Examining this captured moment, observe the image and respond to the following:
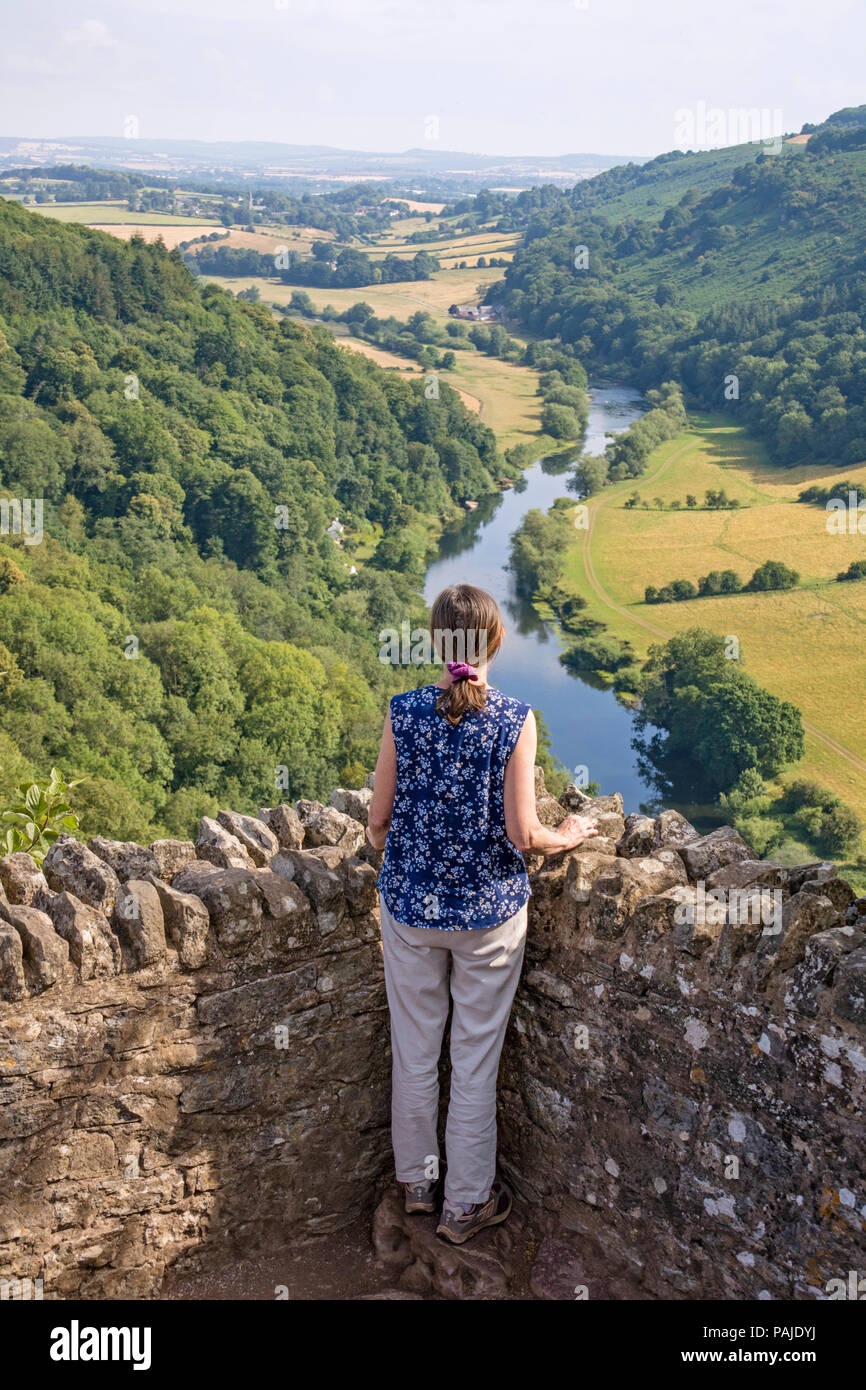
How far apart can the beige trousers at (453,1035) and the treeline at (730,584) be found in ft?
200

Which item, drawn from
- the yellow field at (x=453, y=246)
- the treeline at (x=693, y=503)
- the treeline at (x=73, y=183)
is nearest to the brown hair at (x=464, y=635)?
the treeline at (x=693, y=503)

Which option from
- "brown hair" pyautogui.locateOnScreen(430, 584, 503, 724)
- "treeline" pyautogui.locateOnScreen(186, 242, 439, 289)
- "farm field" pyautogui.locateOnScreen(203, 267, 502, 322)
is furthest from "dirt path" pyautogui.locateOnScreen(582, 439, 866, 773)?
"treeline" pyautogui.locateOnScreen(186, 242, 439, 289)

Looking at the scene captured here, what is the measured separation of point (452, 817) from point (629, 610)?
2333 inches

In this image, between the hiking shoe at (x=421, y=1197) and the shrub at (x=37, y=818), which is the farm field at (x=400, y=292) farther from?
the hiking shoe at (x=421, y=1197)

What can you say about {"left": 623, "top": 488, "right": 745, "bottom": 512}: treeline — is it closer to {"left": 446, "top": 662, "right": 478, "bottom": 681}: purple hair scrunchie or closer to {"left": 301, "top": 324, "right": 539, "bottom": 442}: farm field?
{"left": 301, "top": 324, "right": 539, "bottom": 442}: farm field

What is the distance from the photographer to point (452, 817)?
14.3 feet

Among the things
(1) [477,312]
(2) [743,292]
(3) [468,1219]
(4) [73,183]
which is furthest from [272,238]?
(3) [468,1219]

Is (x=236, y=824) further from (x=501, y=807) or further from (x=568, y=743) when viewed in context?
(x=568, y=743)

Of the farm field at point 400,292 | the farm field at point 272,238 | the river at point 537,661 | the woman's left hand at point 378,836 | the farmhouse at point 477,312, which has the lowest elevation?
the river at point 537,661

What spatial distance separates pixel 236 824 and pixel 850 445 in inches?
3451

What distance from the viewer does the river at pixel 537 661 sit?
4659cm

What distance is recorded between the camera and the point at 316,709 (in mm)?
39188

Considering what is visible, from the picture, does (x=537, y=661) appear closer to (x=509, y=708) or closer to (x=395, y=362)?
(x=509, y=708)

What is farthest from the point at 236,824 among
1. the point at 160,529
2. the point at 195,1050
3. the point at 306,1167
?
the point at 160,529
